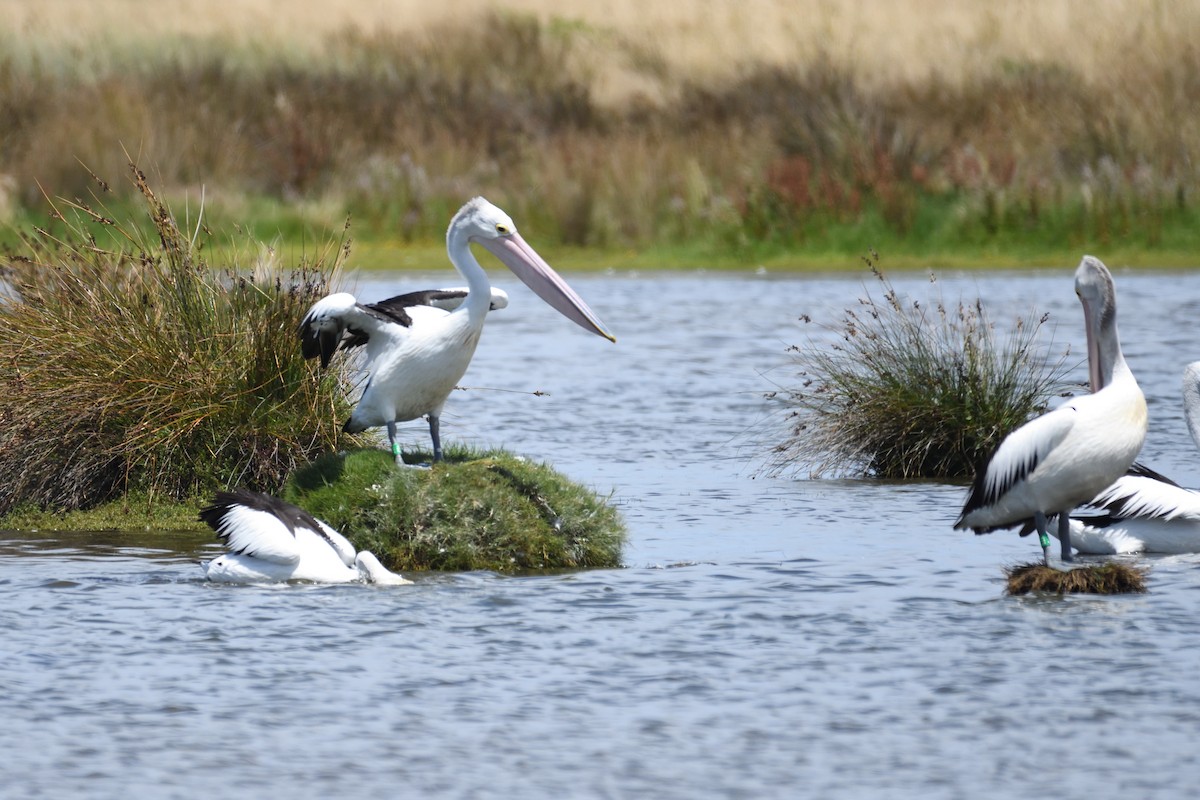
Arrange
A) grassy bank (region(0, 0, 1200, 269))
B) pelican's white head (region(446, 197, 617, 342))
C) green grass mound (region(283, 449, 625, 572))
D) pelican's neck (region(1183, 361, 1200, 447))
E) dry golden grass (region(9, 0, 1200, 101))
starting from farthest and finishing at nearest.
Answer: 1. dry golden grass (region(9, 0, 1200, 101))
2. grassy bank (region(0, 0, 1200, 269))
3. pelican's neck (region(1183, 361, 1200, 447))
4. pelican's white head (region(446, 197, 617, 342))
5. green grass mound (region(283, 449, 625, 572))

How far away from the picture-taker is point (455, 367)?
829cm

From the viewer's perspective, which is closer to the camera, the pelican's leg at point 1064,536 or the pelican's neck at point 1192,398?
the pelican's leg at point 1064,536

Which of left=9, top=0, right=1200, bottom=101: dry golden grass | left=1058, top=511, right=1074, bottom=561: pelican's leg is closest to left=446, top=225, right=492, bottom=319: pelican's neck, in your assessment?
left=1058, top=511, right=1074, bottom=561: pelican's leg

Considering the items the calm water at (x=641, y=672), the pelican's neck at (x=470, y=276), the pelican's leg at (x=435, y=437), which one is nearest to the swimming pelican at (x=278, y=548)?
the calm water at (x=641, y=672)

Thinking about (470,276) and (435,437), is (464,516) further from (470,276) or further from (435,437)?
(470,276)

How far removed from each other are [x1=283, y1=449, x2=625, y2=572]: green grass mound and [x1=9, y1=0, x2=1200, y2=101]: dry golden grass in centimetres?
1691

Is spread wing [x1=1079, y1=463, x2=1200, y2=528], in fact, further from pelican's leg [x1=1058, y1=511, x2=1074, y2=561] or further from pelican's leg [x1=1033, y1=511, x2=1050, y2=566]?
pelican's leg [x1=1033, y1=511, x2=1050, y2=566]

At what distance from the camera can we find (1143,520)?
28.8 feet

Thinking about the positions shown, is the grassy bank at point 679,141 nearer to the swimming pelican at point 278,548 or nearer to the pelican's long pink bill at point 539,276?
the pelican's long pink bill at point 539,276

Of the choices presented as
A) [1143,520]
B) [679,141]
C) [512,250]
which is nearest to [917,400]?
[1143,520]

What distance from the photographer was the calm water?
5543 millimetres

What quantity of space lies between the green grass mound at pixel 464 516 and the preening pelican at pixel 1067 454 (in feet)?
5.20

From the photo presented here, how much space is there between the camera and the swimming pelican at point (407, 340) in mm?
8211

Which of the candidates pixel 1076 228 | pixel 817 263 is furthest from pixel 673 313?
pixel 1076 228
